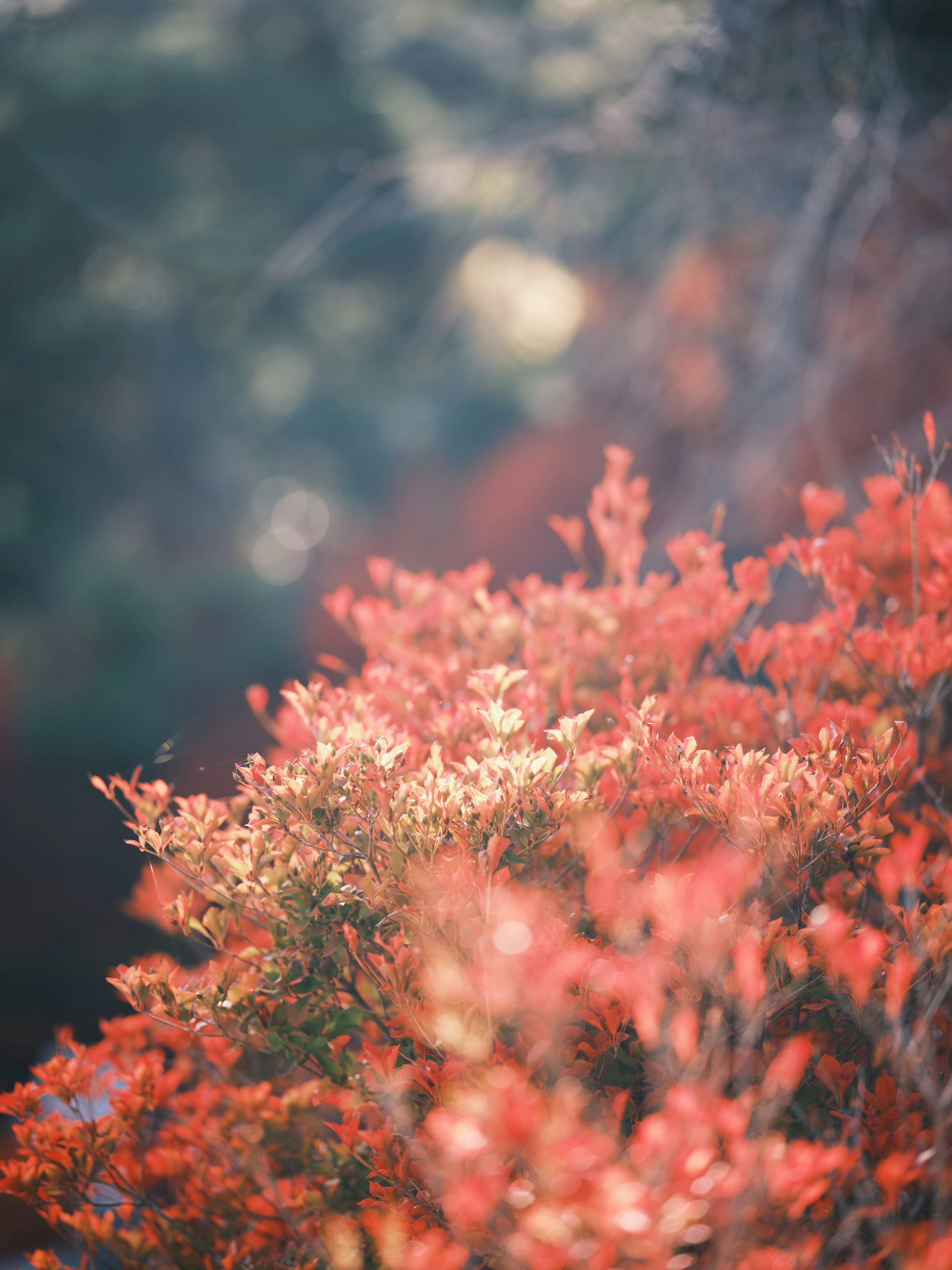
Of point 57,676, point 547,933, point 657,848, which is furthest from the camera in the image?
point 57,676

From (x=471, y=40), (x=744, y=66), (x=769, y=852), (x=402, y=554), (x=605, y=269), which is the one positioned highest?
(x=471, y=40)

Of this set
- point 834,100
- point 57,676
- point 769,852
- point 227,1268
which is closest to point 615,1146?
point 769,852

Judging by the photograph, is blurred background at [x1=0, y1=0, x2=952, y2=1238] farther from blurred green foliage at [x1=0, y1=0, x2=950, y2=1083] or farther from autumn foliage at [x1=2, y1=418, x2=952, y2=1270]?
autumn foliage at [x1=2, y1=418, x2=952, y2=1270]

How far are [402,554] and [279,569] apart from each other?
1322 millimetres

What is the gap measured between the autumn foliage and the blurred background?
74.3 inches

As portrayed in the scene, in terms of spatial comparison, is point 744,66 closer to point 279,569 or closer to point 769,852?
point 769,852

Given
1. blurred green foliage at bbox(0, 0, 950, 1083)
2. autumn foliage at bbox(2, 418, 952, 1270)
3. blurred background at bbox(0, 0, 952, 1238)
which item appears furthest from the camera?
blurred green foliage at bbox(0, 0, 950, 1083)

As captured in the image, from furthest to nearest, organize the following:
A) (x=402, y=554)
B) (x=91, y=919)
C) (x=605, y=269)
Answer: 1. (x=402, y=554)
2. (x=605, y=269)
3. (x=91, y=919)

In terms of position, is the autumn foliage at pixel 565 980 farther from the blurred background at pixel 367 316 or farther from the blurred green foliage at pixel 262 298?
the blurred green foliage at pixel 262 298

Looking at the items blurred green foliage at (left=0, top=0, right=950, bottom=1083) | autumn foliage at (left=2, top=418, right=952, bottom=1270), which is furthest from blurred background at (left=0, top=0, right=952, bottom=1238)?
autumn foliage at (left=2, top=418, right=952, bottom=1270)

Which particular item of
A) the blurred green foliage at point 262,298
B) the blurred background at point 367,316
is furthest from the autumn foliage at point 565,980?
the blurred green foliage at point 262,298

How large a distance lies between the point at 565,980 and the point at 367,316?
24.7 ft

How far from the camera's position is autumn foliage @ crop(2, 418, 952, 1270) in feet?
3.08

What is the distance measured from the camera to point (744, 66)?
12.2ft
